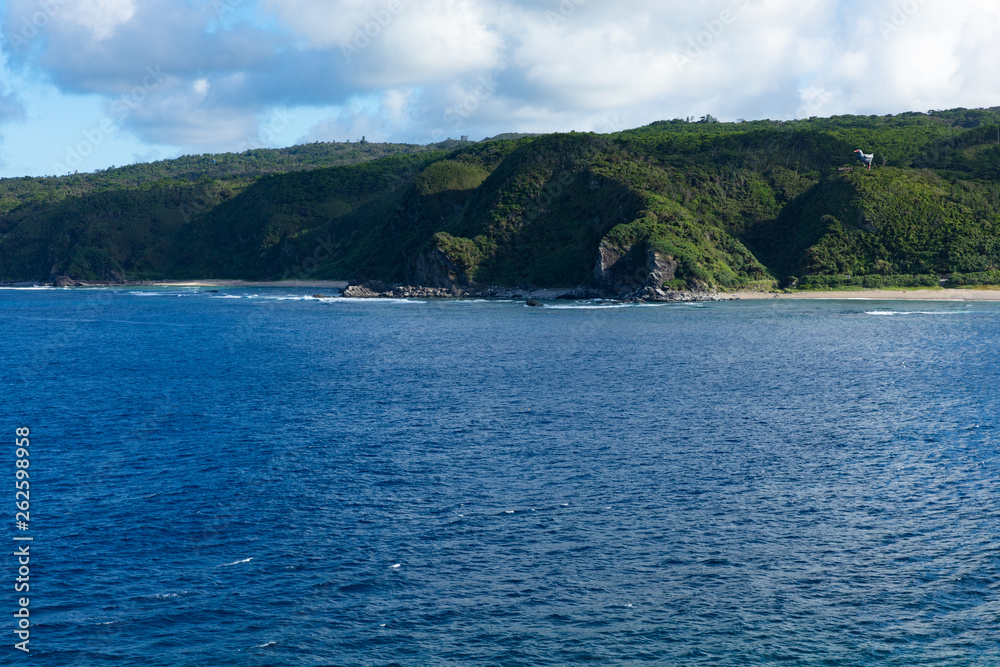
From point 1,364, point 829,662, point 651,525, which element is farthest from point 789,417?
point 1,364

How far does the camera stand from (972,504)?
44.3 meters

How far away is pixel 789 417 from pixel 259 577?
46725 millimetres

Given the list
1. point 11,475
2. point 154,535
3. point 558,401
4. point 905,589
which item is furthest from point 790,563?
point 11,475

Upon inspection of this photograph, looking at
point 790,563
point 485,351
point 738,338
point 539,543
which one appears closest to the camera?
point 790,563

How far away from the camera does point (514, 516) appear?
141ft

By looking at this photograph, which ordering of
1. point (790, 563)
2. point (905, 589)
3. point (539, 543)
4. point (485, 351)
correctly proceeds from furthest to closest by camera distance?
point (485, 351) < point (539, 543) < point (790, 563) < point (905, 589)

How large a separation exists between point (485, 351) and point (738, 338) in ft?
130

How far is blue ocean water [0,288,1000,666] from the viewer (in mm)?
30844

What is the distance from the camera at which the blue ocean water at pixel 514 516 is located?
3084 centimetres

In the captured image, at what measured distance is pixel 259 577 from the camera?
35656mm

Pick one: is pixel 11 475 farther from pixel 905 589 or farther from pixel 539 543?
pixel 905 589

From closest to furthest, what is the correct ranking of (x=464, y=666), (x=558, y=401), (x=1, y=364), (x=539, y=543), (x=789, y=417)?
1. (x=464, y=666)
2. (x=539, y=543)
3. (x=789, y=417)
4. (x=558, y=401)
5. (x=1, y=364)

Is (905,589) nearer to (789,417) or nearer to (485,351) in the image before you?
(789,417)

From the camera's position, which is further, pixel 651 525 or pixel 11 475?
pixel 11 475
